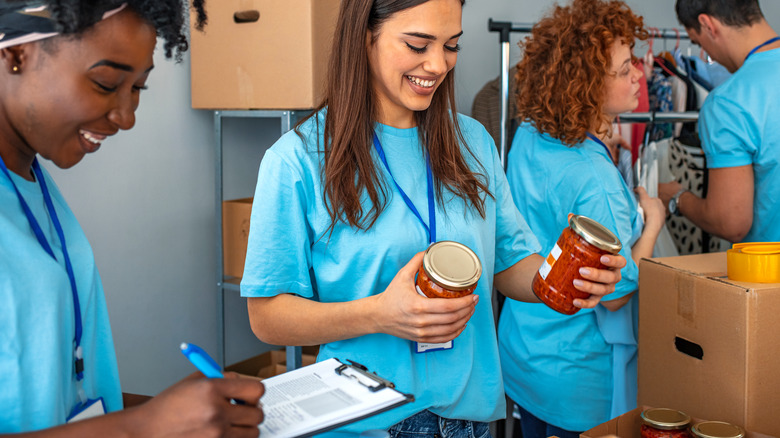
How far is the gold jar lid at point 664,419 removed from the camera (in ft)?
3.60

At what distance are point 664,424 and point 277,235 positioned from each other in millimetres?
736

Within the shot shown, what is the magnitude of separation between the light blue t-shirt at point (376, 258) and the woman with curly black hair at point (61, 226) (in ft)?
1.07

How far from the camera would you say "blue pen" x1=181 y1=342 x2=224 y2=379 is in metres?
0.64

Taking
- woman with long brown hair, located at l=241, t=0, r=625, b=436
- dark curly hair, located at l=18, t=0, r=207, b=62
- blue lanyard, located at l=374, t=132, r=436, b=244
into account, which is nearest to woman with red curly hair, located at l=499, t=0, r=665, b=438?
woman with long brown hair, located at l=241, t=0, r=625, b=436

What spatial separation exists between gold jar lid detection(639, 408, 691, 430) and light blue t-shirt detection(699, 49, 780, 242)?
1047 mm

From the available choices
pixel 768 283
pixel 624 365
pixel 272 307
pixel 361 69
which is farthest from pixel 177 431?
pixel 624 365

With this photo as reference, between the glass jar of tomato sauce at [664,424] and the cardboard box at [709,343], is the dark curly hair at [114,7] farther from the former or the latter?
the cardboard box at [709,343]

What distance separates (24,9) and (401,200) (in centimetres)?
64

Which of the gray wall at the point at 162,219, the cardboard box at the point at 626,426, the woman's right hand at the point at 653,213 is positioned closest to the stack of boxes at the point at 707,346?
the cardboard box at the point at 626,426

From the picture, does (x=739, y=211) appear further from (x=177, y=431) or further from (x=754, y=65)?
(x=177, y=431)

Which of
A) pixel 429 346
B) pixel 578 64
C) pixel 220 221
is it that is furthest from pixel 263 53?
pixel 429 346

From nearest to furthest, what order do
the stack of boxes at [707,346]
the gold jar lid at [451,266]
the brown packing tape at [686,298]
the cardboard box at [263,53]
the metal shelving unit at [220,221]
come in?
the gold jar lid at [451,266], the stack of boxes at [707,346], the brown packing tape at [686,298], the cardboard box at [263,53], the metal shelving unit at [220,221]

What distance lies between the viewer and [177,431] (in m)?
0.59

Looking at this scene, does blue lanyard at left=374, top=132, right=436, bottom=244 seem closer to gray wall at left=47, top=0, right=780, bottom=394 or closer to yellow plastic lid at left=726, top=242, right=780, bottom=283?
yellow plastic lid at left=726, top=242, right=780, bottom=283
